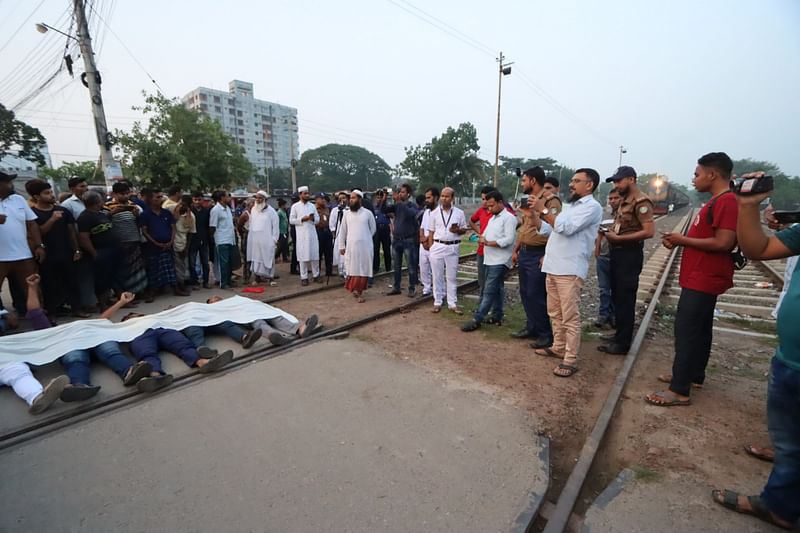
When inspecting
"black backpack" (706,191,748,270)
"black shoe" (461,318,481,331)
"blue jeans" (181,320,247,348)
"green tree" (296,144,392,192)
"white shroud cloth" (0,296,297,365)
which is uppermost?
"green tree" (296,144,392,192)

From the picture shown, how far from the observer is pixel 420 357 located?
433 cm

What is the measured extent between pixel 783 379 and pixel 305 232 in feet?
23.0

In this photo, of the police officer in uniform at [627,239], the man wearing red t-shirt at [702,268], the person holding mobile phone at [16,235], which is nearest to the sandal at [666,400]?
the man wearing red t-shirt at [702,268]

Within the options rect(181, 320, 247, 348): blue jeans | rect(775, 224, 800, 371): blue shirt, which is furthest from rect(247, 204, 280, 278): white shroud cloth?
rect(775, 224, 800, 371): blue shirt

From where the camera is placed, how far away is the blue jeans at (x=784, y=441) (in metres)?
1.93

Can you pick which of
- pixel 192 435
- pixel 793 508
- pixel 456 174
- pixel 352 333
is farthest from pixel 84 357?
pixel 456 174

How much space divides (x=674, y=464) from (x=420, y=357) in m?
2.37

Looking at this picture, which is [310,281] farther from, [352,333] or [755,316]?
[755,316]

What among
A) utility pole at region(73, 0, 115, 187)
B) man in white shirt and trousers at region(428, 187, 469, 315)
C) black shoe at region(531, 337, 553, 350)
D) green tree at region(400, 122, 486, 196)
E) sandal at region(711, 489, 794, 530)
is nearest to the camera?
sandal at region(711, 489, 794, 530)

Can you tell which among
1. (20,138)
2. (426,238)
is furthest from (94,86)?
(20,138)

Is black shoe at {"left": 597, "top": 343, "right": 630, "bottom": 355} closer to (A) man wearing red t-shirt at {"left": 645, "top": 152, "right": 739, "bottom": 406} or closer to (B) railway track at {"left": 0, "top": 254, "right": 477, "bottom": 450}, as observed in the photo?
(A) man wearing red t-shirt at {"left": 645, "top": 152, "right": 739, "bottom": 406}

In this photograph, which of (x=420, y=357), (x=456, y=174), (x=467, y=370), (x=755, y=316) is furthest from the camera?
(x=456, y=174)

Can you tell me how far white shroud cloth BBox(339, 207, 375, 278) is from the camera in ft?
21.9

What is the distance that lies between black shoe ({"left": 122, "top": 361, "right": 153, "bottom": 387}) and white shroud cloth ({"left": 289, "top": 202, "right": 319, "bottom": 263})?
179 inches
